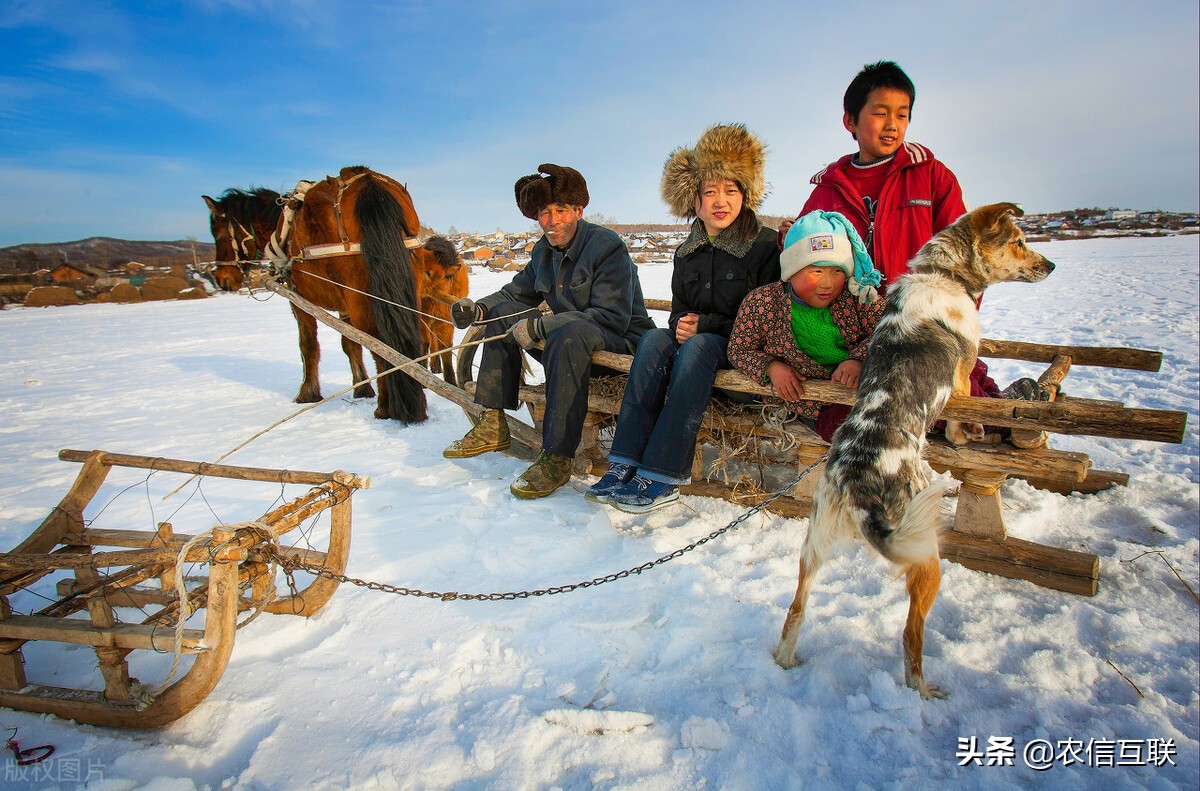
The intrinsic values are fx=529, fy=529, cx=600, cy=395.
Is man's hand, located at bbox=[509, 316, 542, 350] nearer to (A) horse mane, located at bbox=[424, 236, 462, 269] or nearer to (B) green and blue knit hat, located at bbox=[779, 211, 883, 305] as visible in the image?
(B) green and blue knit hat, located at bbox=[779, 211, 883, 305]

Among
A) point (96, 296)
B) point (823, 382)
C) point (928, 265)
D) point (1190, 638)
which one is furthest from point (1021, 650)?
point (96, 296)

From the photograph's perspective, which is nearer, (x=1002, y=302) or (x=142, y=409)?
(x=142, y=409)

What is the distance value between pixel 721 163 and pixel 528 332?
5.17 feet

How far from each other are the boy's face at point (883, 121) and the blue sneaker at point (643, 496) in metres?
2.27

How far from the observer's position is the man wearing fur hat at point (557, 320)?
3.37 metres

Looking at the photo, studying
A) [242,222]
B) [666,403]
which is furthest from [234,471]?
[242,222]

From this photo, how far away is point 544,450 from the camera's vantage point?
11.4ft

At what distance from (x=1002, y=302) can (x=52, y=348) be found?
66.3 feet

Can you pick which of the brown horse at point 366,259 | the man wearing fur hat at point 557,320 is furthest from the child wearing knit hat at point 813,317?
the brown horse at point 366,259

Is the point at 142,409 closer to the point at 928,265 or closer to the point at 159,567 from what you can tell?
the point at 159,567

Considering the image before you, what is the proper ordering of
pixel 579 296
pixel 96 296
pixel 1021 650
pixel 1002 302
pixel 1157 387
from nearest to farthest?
pixel 1021 650
pixel 579 296
pixel 1157 387
pixel 1002 302
pixel 96 296

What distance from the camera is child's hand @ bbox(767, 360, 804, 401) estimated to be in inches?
101

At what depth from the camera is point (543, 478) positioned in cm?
340

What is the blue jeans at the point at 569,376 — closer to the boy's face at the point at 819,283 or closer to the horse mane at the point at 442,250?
the boy's face at the point at 819,283
